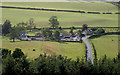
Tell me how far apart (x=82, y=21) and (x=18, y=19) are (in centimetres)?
2970

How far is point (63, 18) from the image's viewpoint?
90125 mm

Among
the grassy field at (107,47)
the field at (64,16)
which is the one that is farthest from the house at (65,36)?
the field at (64,16)

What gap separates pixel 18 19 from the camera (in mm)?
84688

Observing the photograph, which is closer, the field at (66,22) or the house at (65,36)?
the field at (66,22)

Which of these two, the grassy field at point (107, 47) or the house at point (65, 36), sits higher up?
the house at point (65, 36)

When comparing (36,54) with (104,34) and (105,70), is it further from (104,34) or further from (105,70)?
(104,34)

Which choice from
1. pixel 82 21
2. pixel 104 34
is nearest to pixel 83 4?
pixel 82 21

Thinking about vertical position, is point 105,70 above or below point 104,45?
below

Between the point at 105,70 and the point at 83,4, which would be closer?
the point at 105,70

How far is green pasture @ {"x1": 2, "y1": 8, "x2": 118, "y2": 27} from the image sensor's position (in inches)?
3253

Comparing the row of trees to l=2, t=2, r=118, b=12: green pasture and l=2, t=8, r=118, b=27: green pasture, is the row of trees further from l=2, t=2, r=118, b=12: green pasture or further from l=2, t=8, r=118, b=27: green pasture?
l=2, t=2, r=118, b=12: green pasture

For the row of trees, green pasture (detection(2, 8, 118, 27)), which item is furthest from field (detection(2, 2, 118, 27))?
the row of trees

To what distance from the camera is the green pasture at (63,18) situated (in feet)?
271

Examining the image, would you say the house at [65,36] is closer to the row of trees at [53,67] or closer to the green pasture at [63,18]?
the green pasture at [63,18]
